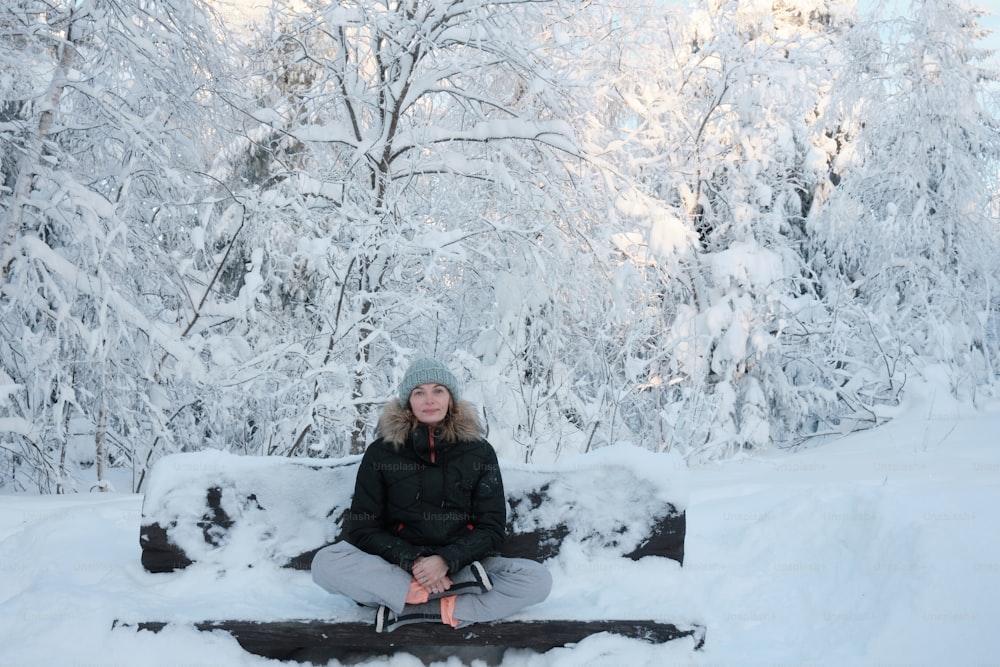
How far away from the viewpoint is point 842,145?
1493 centimetres

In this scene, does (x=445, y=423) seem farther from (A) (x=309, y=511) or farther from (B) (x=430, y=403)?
(A) (x=309, y=511)

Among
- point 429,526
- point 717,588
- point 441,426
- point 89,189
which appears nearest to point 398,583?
point 429,526

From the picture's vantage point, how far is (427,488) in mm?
3293

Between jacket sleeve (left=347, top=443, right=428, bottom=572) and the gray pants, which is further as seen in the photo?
jacket sleeve (left=347, top=443, right=428, bottom=572)

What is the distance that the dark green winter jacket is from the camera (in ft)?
10.7

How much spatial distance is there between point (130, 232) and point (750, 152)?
30.8 ft

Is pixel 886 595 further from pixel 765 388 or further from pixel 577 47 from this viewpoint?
pixel 765 388

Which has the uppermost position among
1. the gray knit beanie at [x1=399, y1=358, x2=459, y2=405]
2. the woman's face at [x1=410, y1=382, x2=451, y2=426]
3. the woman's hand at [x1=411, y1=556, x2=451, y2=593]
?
the gray knit beanie at [x1=399, y1=358, x2=459, y2=405]

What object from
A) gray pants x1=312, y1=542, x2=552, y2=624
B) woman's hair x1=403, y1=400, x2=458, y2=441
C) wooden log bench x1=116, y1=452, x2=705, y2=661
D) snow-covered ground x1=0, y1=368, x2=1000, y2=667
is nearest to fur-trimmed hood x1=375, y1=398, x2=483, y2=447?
woman's hair x1=403, y1=400, x2=458, y2=441

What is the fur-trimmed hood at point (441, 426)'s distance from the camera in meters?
3.32

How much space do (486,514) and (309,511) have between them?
0.89 meters

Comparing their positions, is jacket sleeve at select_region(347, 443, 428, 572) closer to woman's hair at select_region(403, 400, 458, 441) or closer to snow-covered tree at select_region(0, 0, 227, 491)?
woman's hair at select_region(403, 400, 458, 441)

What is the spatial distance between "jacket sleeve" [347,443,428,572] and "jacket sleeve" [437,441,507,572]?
0.49 ft

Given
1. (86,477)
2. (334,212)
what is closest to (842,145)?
(334,212)
